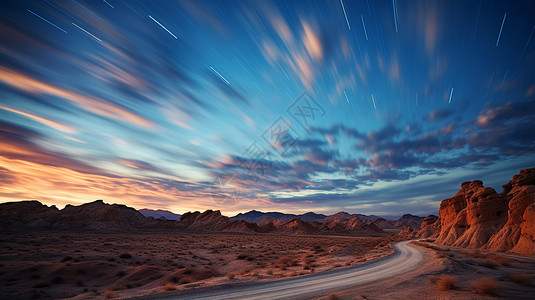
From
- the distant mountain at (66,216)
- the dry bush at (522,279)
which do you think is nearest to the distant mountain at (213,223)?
the distant mountain at (66,216)

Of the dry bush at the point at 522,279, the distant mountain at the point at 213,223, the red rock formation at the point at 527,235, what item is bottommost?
the dry bush at the point at 522,279

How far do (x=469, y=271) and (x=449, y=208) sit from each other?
2015 inches

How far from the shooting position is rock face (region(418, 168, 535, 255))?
2817 cm

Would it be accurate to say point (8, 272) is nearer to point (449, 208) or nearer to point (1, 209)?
point (449, 208)

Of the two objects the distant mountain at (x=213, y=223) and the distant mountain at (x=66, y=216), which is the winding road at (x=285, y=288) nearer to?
the distant mountain at (x=66, y=216)

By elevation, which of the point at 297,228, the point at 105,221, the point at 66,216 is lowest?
the point at 297,228

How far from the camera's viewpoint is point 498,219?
36.8 m

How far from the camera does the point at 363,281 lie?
536 inches

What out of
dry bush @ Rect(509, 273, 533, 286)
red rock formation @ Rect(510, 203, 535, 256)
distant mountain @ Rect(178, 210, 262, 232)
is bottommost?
dry bush @ Rect(509, 273, 533, 286)

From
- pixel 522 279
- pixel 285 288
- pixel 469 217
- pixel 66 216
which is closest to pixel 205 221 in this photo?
pixel 66 216

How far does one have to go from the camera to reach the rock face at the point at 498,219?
2817cm

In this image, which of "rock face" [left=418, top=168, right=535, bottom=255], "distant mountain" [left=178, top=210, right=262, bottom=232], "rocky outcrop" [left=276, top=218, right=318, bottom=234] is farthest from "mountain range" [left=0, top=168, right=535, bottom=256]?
"rocky outcrop" [left=276, top=218, right=318, bottom=234]

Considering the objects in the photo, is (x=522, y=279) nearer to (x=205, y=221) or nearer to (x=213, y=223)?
(x=213, y=223)

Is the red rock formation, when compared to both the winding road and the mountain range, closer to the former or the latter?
the mountain range
